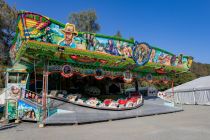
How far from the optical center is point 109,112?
36.2 ft

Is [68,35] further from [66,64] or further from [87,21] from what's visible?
[87,21]

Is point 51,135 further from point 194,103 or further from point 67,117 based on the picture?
point 194,103

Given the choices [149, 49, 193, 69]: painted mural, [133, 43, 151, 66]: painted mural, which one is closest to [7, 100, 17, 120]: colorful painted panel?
[133, 43, 151, 66]: painted mural

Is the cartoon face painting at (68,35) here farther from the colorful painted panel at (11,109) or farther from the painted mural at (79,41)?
the colorful painted panel at (11,109)

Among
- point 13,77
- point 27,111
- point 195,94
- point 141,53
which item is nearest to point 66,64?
point 27,111

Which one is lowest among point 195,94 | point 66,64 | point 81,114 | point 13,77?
point 81,114

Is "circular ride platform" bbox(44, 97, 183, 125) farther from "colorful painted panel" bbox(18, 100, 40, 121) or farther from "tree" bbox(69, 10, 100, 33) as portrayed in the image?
"tree" bbox(69, 10, 100, 33)

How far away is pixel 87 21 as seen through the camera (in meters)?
32.1

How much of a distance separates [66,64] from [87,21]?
75.6 feet

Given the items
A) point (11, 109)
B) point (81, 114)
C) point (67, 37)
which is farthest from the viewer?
point (11, 109)

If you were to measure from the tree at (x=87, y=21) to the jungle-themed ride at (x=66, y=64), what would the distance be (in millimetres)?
18668

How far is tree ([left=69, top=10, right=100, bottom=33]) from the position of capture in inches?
1264

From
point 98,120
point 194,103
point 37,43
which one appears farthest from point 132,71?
point 194,103

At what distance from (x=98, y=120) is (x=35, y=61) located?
459 centimetres
